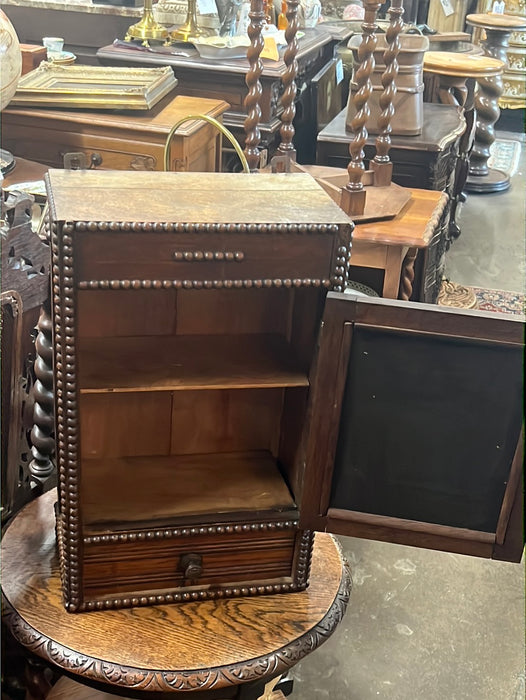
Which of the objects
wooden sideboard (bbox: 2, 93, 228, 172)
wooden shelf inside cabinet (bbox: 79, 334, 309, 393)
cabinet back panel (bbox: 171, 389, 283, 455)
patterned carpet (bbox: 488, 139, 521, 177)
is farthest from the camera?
patterned carpet (bbox: 488, 139, 521, 177)

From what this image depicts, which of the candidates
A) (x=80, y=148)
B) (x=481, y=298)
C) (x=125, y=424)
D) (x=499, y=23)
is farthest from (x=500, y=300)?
(x=125, y=424)

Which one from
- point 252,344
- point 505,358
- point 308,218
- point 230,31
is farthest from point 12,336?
point 230,31

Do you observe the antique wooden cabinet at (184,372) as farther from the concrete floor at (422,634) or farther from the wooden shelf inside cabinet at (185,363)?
the concrete floor at (422,634)

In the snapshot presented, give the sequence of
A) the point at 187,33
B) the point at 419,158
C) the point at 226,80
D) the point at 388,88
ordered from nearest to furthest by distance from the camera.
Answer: the point at 388,88
the point at 419,158
the point at 226,80
the point at 187,33

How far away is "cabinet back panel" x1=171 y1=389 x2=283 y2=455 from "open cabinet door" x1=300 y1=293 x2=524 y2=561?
11.8 inches

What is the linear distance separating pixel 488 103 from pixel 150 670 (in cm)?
501

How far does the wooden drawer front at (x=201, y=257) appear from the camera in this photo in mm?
1013

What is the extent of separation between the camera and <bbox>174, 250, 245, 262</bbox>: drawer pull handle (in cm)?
103

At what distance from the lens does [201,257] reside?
104cm

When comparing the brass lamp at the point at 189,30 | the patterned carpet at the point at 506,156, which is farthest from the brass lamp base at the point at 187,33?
the patterned carpet at the point at 506,156

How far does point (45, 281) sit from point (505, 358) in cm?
79

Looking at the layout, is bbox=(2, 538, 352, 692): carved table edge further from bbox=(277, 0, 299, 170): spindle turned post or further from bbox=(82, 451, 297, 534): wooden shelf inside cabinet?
bbox=(277, 0, 299, 170): spindle turned post

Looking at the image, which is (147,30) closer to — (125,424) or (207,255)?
(125,424)

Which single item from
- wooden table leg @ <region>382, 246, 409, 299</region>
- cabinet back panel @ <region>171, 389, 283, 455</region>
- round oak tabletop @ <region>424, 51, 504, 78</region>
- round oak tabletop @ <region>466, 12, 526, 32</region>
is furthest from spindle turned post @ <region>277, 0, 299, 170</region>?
round oak tabletop @ <region>466, 12, 526, 32</region>
